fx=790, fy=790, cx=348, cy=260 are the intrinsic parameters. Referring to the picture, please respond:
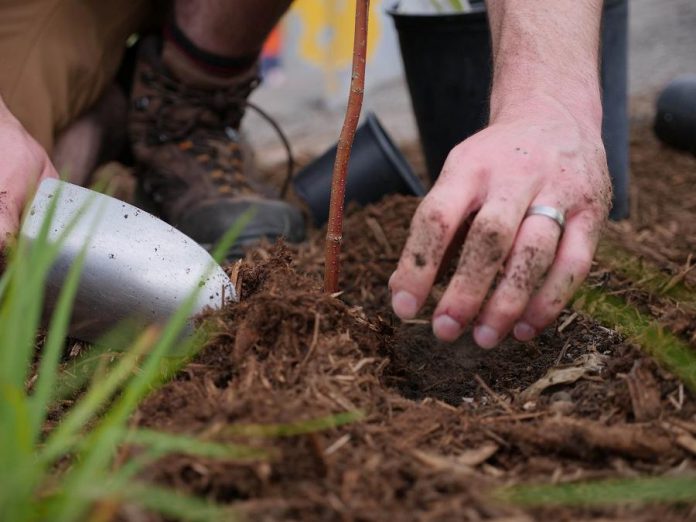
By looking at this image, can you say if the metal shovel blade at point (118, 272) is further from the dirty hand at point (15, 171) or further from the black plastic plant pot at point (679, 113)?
the black plastic plant pot at point (679, 113)

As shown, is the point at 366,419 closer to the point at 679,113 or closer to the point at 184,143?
the point at 184,143

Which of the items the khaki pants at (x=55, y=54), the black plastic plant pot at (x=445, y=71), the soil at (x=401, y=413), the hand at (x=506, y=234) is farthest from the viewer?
the black plastic plant pot at (x=445, y=71)

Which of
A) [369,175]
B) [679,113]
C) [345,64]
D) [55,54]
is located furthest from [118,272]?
[345,64]

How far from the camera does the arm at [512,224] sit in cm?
104

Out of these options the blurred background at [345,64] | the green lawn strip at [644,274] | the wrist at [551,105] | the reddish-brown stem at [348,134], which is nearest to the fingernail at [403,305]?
the reddish-brown stem at [348,134]

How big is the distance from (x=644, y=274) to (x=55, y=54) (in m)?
1.56

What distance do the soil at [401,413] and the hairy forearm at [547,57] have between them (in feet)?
1.29

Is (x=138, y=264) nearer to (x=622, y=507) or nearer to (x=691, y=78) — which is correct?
(x=622, y=507)

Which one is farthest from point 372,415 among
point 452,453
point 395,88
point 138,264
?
point 395,88

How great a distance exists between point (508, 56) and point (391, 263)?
2.29 feet

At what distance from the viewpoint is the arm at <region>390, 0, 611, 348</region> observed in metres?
1.04

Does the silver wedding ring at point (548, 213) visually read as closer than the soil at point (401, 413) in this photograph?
No

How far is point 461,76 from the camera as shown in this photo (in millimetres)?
2291

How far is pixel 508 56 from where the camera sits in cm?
137
